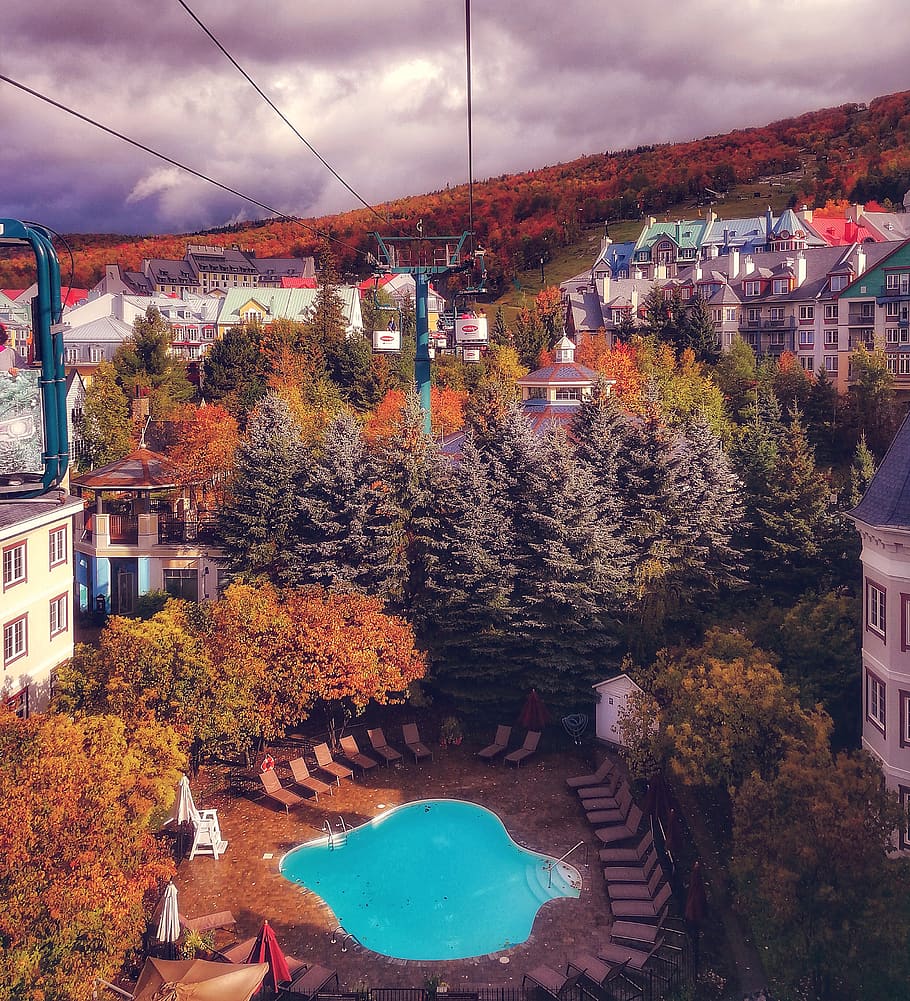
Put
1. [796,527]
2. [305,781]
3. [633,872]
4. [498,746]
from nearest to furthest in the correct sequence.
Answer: [633,872] < [305,781] < [498,746] < [796,527]

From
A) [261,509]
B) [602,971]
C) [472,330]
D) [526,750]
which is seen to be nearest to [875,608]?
[602,971]

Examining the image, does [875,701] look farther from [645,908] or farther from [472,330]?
[472,330]

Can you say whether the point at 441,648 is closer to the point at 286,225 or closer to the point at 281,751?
the point at 281,751

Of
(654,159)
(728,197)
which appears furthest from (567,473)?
(654,159)

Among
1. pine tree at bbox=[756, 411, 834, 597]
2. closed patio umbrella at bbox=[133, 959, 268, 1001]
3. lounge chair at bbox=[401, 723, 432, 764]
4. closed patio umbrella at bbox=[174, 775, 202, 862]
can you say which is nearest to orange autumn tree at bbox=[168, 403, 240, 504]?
lounge chair at bbox=[401, 723, 432, 764]

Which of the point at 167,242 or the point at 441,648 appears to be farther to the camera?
the point at 167,242

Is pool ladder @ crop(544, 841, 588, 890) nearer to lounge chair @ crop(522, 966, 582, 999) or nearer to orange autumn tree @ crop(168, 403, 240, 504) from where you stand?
lounge chair @ crop(522, 966, 582, 999)
